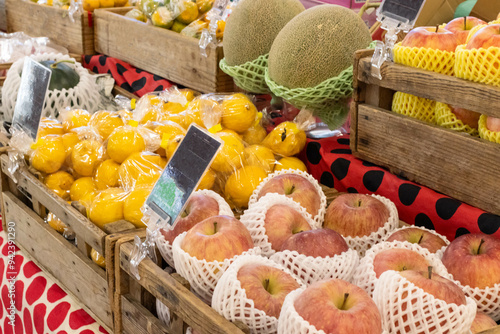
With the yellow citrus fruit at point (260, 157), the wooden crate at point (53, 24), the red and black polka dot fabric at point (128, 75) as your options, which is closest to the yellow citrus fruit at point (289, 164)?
the yellow citrus fruit at point (260, 157)

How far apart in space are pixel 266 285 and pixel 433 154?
→ 550 mm

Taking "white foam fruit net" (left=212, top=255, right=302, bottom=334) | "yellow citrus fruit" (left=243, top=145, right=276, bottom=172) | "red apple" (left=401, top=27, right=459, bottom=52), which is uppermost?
"red apple" (left=401, top=27, right=459, bottom=52)

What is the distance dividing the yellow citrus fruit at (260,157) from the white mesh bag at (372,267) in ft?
1.80

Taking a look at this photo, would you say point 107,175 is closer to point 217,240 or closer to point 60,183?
point 60,183

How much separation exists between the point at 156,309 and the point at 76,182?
574 mm

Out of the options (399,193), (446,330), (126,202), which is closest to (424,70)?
(399,193)

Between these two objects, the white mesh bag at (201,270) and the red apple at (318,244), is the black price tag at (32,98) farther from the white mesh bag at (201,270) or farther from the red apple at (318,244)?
the red apple at (318,244)

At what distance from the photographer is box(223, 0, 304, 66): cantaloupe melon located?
5.98ft

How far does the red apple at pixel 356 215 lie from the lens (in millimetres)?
1302

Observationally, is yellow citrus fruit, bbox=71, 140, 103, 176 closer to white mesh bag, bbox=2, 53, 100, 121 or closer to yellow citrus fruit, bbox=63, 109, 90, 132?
yellow citrus fruit, bbox=63, 109, 90, 132

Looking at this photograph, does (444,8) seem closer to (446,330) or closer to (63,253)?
(446,330)

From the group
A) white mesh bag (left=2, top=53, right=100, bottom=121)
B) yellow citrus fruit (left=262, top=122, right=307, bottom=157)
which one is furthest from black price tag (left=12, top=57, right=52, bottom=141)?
yellow citrus fruit (left=262, top=122, right=307, bottom=157)

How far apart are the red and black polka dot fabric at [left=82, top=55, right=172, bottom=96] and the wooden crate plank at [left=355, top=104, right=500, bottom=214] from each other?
1075 millimetres

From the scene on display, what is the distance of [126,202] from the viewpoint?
1427mm
